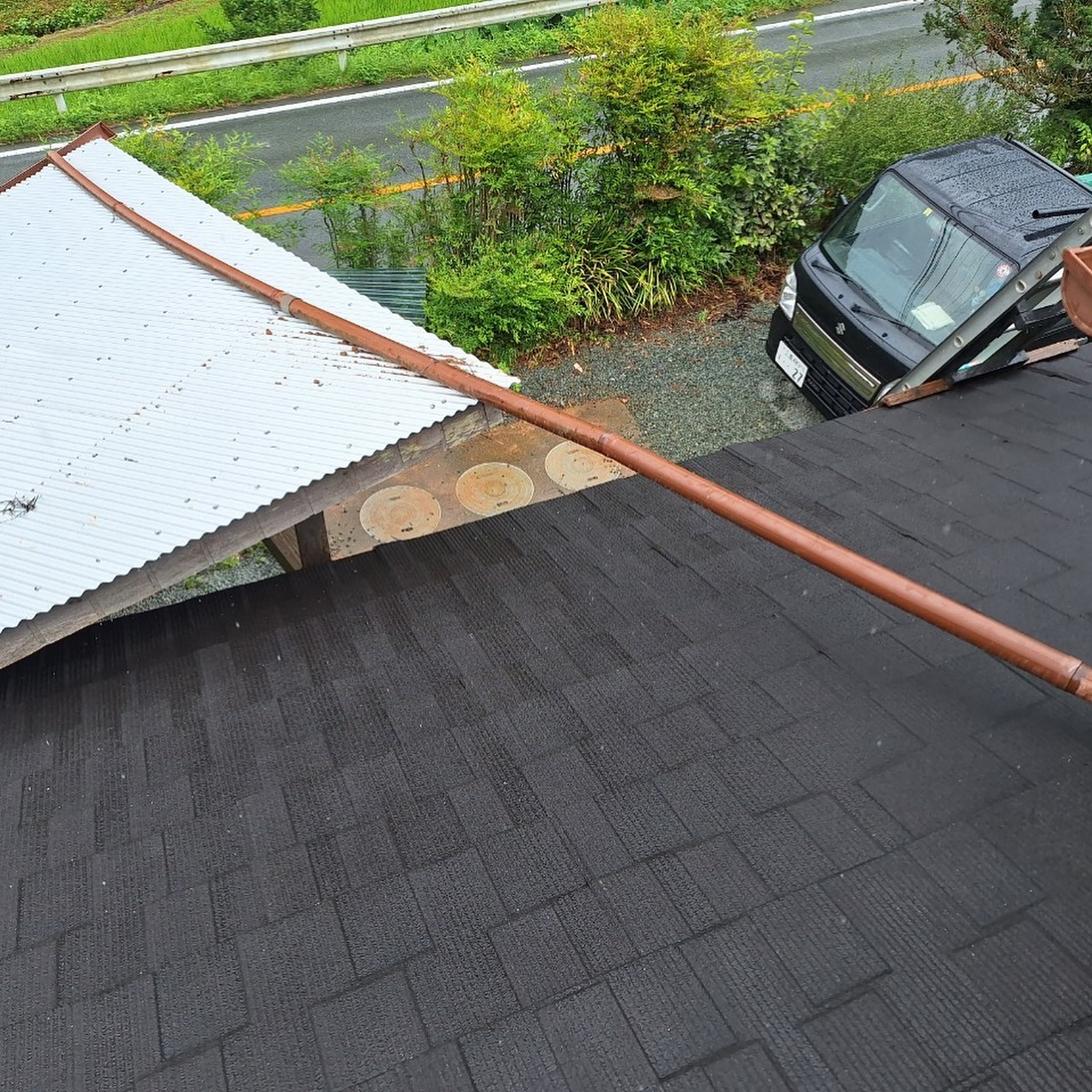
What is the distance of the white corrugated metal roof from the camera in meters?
3.01

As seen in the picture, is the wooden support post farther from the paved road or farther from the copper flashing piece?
the paved road

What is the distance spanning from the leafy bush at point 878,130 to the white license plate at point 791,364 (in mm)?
3118

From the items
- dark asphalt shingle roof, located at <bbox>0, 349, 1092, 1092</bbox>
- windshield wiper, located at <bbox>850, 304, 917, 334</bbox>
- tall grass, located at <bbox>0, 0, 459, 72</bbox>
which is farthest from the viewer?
tall grass, located at <bbox>0, 0, 459, 72</bbox>

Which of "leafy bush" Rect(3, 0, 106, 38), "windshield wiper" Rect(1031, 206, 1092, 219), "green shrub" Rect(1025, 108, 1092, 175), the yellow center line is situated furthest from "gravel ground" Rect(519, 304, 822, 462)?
"leafy bush" Rect(3, 0, 106, 38)

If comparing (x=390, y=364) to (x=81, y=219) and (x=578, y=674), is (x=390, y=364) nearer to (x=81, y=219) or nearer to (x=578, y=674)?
(x=578, y=674)

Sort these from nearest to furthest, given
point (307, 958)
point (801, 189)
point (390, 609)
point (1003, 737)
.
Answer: point (307, 958) < point (1003, 737) < point (390, 609) < point (801, 189)

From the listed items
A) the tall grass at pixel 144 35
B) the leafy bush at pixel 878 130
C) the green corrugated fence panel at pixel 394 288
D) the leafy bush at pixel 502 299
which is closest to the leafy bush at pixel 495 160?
the leafy bush at pixel 502 299

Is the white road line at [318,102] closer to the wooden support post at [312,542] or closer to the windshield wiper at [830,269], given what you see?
the windshield wiper at [830,269]

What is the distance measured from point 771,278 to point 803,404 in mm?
2262

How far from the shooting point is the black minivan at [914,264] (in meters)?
6.68

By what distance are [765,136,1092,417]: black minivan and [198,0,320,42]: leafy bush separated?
1206 centimetres

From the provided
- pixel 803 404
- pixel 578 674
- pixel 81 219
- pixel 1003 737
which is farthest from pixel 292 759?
pixel 803 404

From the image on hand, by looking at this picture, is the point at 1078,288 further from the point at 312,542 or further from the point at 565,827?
the point at 312,542

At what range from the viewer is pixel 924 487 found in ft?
13.2
